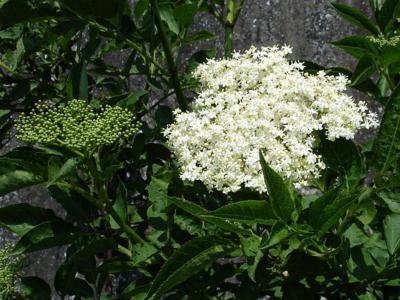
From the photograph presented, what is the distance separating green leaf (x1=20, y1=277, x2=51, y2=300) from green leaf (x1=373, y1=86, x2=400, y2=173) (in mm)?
747

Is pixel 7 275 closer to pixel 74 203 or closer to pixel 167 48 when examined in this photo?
pixel 74 203

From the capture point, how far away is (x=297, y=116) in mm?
1246

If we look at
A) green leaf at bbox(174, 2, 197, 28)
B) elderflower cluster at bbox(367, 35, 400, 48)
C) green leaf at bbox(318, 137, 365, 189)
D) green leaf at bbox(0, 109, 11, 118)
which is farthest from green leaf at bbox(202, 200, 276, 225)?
green leaf at bbox(0, 109, 11, 118)

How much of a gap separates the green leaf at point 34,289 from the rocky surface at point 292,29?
1921mm

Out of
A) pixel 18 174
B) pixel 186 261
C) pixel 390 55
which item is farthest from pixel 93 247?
pixel 390 55

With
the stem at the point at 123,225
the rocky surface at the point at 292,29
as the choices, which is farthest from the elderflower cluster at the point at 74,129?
the rocky surface at the point at 292,29

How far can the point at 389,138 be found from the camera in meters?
1.21

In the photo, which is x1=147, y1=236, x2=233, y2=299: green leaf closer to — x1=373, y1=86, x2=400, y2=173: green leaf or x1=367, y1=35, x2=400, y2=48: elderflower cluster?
x1=373, y1=86, x2=400, y2=173: green leaf

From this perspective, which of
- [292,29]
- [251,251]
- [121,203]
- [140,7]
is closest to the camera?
[251,251]

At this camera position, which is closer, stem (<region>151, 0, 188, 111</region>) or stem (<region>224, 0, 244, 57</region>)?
stem (<region>151, 0, 188, 111</region>)

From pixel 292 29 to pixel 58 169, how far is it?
2462 millimetres

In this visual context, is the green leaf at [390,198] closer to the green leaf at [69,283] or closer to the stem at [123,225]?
the stem at [123,225]

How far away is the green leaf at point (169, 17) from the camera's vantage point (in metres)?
1.44

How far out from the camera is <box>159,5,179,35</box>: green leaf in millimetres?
1436
